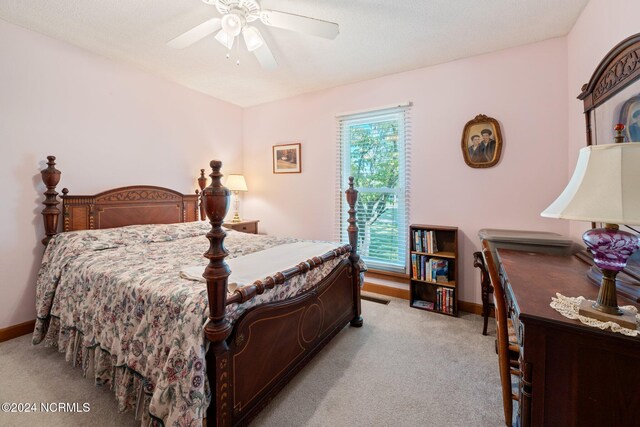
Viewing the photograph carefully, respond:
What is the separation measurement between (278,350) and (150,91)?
10.7ft

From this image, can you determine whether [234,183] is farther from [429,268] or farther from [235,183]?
[429,268]

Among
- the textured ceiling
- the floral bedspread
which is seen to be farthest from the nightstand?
the textured ceiling

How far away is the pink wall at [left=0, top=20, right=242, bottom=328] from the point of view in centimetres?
231

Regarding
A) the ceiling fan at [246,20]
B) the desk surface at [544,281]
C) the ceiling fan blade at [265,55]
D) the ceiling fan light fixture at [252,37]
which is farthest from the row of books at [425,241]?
the ceiling fan light fixture at [252,37]

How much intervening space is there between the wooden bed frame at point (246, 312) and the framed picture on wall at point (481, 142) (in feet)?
4.35

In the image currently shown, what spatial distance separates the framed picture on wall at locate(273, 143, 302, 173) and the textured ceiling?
0.97 meters

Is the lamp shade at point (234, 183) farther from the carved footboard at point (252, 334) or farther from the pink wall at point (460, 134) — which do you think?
the carved footboard at point (252, 334)

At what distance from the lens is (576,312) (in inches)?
37.4

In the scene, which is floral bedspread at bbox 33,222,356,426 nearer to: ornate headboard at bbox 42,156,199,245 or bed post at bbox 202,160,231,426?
bed post at bbox 202,160,231,426

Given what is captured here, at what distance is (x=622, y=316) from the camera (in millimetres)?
880

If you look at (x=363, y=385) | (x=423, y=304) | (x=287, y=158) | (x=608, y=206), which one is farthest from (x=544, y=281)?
(x=287, y=158)

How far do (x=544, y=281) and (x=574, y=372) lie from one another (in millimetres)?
510

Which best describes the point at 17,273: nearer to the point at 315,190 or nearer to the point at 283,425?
the point at 283,425

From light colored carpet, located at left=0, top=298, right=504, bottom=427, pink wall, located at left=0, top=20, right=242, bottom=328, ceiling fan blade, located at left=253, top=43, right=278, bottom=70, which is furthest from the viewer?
pink wall, located at left=0, top=20, right=242, bottom=328
